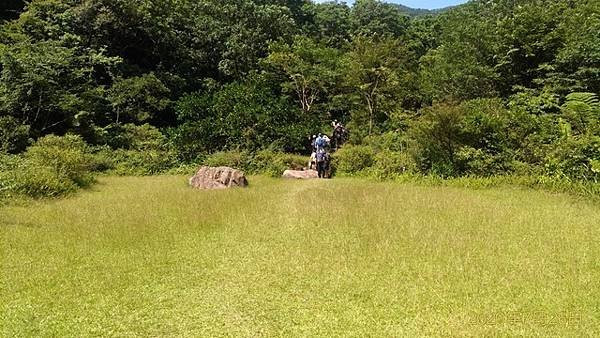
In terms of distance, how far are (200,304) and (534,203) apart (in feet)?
33.2

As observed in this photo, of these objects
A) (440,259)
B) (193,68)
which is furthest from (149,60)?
(440,259)

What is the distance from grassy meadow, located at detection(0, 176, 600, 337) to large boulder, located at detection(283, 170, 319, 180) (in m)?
6.19

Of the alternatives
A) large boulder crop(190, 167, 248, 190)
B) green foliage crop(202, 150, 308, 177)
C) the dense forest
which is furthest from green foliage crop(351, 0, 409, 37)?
large boulder crop(190, 167, 248, 190)

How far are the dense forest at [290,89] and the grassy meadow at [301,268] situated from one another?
4.72m

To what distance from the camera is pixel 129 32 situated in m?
30.5

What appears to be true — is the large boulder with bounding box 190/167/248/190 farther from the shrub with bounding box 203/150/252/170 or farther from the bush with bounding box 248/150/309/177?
the shrub with bounding box 203/150/252/170

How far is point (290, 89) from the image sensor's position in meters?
28.4

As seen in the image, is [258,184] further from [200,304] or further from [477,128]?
[200,304]

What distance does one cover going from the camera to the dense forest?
17.5 metres

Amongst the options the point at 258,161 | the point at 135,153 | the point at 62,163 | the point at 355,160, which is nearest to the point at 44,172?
the point at 62,163

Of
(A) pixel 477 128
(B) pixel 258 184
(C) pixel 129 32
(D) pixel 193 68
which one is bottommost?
(B) pixel 258 184

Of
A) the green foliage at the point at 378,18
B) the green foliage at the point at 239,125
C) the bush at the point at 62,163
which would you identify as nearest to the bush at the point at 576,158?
the green foliage at the point at 239,125

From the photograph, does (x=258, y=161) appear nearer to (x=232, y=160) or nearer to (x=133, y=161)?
(x=232, y=160)

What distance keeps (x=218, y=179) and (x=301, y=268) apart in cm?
924
